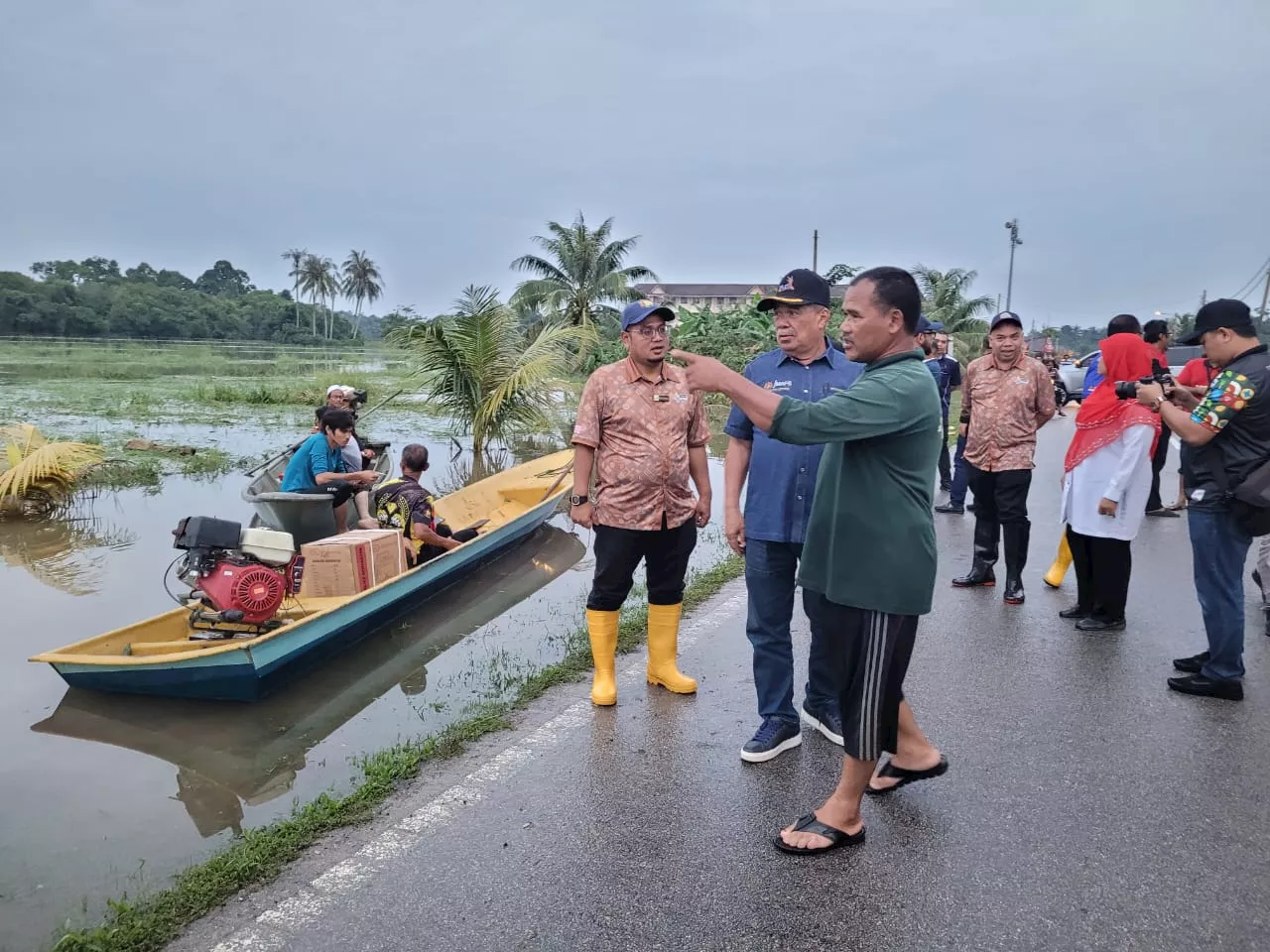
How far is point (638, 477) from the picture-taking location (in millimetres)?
4254

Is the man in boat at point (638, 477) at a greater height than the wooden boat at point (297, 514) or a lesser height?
greater

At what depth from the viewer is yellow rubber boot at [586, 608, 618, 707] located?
4.48 m

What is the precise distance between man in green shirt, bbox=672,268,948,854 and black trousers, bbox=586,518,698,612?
142 cm

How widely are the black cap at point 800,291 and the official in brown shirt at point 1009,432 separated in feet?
9.67

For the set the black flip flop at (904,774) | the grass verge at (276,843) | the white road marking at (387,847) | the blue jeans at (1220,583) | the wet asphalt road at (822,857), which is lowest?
the grass verge at (276,843)

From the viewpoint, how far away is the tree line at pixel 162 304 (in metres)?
59.8

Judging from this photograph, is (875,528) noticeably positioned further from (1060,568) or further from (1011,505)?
(1060,568)

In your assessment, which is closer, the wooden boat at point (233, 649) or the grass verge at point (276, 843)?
the grass verge at point (276, 843)

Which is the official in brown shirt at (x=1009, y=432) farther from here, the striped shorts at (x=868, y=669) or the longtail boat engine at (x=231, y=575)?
the longtail boat engine at (x=231, y=575)

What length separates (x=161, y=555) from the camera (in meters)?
8.52

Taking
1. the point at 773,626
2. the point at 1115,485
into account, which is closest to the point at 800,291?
the point at 773,626

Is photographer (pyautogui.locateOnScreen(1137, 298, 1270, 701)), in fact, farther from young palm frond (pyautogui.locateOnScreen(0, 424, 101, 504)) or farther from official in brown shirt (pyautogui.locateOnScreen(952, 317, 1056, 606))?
young palm frond (pyautogui.locateOnScreen(0, 424, 101, 504))

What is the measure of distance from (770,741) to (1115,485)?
2.95 meters

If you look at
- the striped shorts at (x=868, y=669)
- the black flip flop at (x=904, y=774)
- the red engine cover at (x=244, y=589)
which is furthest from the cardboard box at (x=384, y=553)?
the striped shorts at (x=868, y=669)
